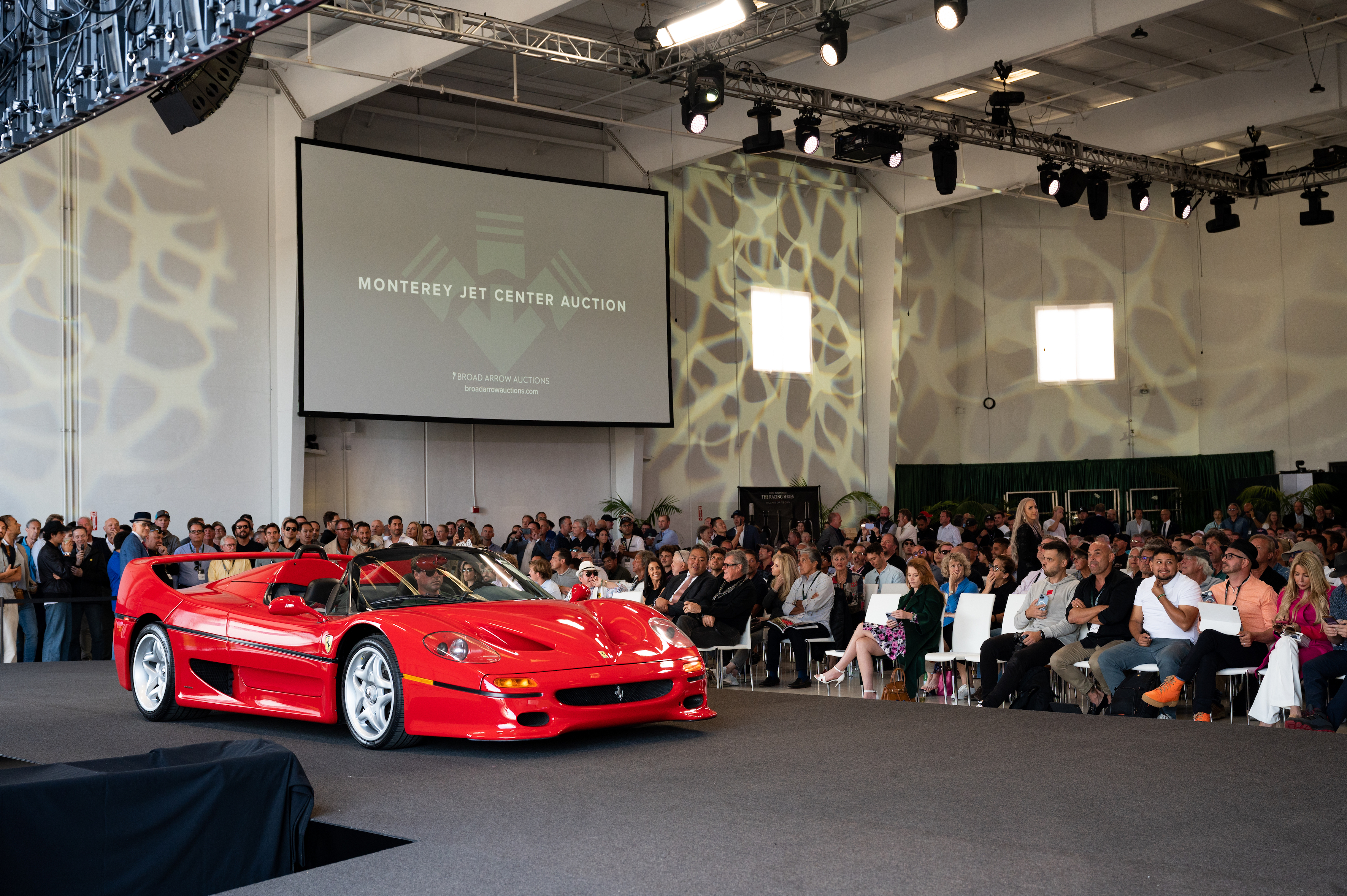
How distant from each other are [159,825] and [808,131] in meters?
11.5

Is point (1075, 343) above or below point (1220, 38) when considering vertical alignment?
below

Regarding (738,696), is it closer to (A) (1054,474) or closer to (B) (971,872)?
(B) (971,872)

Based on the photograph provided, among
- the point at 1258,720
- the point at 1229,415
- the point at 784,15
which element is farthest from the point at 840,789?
the point at 1229,415

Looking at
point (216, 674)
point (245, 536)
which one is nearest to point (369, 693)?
point (216, 674)

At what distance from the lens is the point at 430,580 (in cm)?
645

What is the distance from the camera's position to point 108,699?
327 inches

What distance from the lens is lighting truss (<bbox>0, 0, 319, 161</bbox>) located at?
18.7 ft

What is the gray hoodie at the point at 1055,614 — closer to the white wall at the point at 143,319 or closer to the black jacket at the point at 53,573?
the black jacket at the point at 53,573

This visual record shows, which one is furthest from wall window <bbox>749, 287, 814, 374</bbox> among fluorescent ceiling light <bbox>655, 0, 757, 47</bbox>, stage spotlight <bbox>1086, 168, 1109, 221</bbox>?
fluorescent ceiling light <bbox>655, 0, 757, 47</bbox>

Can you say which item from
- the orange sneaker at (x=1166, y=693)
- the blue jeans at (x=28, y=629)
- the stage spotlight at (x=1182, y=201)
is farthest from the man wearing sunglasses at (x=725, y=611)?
the stage spotlight at (x=1182, y=201)

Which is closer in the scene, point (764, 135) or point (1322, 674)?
point (1322, 674)

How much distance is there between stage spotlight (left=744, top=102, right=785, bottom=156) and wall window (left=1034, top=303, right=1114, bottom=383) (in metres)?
10.9

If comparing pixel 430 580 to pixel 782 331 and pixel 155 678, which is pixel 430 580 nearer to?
pixel 155 678

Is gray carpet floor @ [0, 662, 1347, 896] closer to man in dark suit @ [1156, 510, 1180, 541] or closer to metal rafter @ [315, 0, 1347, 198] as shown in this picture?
metal rafter @ [315, 0, 1347, 198]
